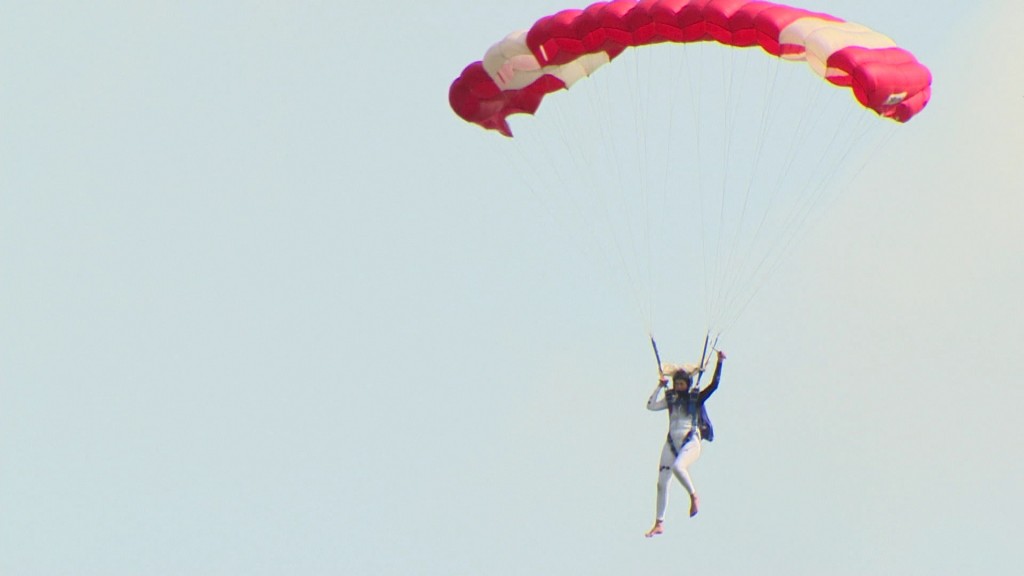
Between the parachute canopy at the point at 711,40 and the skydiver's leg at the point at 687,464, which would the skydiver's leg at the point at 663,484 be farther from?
the parachute canopy at the point at 711,40

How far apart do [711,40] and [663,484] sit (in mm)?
5142

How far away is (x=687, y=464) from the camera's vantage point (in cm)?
3734

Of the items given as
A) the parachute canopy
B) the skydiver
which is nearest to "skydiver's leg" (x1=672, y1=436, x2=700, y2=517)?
the skydiver

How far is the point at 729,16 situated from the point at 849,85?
157cm

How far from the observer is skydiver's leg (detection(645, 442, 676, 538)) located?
122 ft

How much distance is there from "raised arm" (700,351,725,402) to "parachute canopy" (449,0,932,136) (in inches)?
128

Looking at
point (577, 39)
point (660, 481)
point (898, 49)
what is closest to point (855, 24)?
point (898, 49)

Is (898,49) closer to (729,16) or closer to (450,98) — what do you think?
(729,16)

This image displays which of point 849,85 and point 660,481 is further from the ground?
point 849,85

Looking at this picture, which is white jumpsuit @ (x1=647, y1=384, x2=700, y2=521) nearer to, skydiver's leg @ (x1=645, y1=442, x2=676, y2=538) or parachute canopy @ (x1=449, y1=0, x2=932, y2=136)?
skydiver's leg @ (x1=645, y1=442, x2=676, y2=538)

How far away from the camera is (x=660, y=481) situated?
3753 cm

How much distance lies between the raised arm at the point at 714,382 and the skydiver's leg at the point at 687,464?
1.63 feet

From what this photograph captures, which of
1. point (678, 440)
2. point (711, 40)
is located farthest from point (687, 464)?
point (711, 40)

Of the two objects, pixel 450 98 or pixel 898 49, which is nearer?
pixel 898 49
